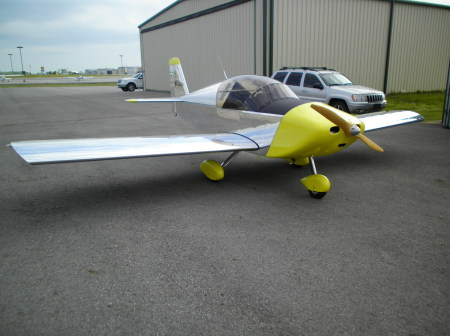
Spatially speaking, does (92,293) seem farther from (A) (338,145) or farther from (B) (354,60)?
(B) (354,60)

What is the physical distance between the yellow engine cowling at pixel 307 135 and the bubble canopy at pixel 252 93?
2.88ft

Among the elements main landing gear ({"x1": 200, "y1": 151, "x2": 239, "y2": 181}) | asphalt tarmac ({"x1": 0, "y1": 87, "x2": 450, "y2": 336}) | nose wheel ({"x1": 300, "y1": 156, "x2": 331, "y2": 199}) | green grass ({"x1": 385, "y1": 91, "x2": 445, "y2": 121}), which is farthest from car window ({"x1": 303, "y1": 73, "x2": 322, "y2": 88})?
nose wheel ({"x1": 300, "y1": 156, "x2": 331, "y2": 199})

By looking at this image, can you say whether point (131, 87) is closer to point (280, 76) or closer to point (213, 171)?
point (280, 76)

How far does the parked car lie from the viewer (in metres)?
33.2

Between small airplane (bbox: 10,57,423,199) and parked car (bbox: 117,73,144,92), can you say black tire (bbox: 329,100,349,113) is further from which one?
parked car (bbox: 117,73,144,92)

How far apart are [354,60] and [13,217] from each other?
18422 millimetres

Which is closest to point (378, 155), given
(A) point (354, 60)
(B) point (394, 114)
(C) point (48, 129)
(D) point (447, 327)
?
(B) point (394, 114)

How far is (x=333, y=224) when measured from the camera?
4.10 m

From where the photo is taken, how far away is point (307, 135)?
450cm

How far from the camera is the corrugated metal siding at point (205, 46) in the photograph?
18.2 meters

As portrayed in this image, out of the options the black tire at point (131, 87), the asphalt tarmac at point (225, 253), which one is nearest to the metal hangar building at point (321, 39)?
the black tire at point (131, 87)

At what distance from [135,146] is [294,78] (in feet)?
30.1

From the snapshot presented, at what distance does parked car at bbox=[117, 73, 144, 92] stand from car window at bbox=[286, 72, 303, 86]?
2403 centimetres

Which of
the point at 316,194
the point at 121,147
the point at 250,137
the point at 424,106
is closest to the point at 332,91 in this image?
the point at 424,106
